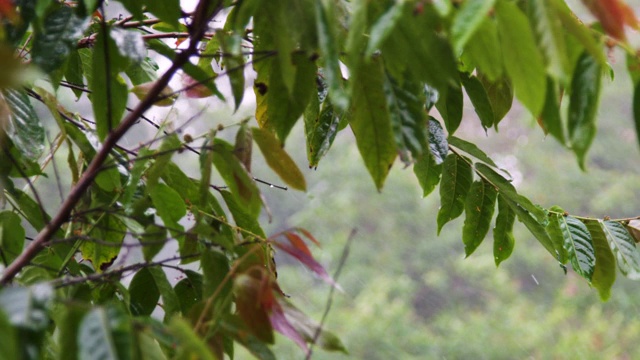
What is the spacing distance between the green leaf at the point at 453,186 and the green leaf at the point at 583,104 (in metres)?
0.40

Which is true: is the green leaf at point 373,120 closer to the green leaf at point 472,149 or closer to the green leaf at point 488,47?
the green leaf at point 488,47

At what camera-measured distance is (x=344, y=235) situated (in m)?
7.20

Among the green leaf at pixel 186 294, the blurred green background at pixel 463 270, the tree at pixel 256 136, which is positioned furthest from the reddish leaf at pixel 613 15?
the blurred green background at pixel 463 270

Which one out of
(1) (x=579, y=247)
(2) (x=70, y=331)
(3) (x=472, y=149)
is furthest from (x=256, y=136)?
(1) (x=579, y=247)

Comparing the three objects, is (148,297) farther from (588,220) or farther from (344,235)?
(344,235)

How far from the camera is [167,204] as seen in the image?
64 cm

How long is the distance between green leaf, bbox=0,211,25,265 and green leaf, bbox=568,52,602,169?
48 centimetres

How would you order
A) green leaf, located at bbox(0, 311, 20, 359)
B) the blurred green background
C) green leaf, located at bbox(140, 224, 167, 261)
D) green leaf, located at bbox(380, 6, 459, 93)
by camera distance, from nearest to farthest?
1. green leaf, located at bbox(0, 311, 20, 359)
2. green leaf, located at bbox(380, 6, 459, 93)
3. green leaf, located at bbox(140, 224, 167, 261)
4. the blurred green background

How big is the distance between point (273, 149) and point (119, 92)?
0.59 feet

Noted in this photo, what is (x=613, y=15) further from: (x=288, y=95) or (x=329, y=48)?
(x=288, y=95)

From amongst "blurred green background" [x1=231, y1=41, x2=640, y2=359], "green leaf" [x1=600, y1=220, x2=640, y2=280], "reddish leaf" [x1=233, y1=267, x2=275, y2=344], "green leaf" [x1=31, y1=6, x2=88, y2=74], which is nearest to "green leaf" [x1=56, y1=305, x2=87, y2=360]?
"reddish leaf" [x1=233, y1=267, x2=275, y2=344]

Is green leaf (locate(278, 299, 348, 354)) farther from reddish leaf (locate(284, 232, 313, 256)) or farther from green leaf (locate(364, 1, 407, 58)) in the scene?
green leaf (locate(364, 1, 407, 58))

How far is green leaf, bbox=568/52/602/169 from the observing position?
44cm

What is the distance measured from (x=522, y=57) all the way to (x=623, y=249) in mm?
548
